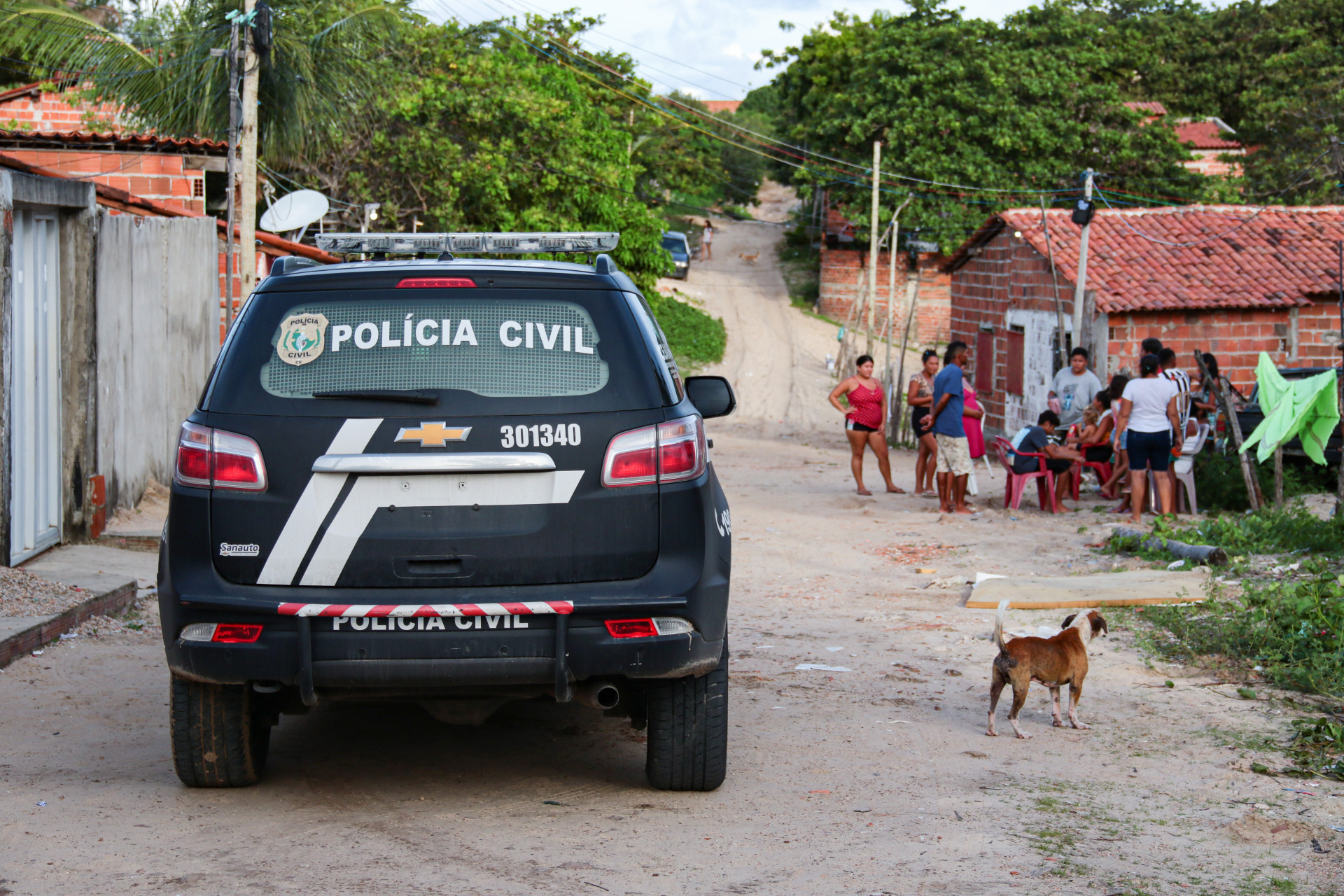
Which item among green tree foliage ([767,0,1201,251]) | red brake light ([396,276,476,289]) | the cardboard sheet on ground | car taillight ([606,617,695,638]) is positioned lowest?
the cardboard sheet on ground

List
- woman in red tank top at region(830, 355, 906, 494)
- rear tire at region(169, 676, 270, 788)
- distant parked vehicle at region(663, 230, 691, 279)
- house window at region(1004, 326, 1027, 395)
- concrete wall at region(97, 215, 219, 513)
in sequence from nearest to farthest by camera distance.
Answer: rear tire at region(169, 676, 270, 788)
concrete wall at region(97, 215, 219, 513)
woman in red tank top at region(830, 355, 906, 494)
house window at region(1004, 326, 1027, 395)
distant parked vehicle at region(663, 230, 691, 279)

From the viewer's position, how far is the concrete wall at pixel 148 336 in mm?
10023

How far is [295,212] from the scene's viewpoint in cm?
1559

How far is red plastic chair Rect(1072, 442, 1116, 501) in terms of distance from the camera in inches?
530

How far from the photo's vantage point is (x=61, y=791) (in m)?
4.49

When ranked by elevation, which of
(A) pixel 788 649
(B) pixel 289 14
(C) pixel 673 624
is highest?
(B) pixel 289 14

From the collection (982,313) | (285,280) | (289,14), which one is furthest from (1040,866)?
(982,313)

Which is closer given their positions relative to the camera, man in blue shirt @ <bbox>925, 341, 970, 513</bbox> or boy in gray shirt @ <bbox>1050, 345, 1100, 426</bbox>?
man in blue shirt @ <bbox>925, 341, 970, 513</bbox>

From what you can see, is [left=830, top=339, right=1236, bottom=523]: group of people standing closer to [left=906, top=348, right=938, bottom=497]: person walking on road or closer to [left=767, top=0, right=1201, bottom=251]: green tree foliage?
[left=906, top=348, right=938, bottom=497]: person walking on road

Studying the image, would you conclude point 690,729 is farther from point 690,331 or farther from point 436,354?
point 690,331

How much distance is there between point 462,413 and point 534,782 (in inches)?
60.7

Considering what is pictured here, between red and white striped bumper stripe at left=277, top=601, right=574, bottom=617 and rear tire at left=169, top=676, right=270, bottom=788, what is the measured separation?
0.59 m

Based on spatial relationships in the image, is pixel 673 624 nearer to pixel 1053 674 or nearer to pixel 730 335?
pixel 1053 674

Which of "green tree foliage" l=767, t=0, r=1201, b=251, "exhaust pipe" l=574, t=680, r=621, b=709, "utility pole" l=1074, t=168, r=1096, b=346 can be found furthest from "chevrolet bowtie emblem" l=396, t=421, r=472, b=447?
"green tree foliage" l=767, t=0, r=1201, b=251
